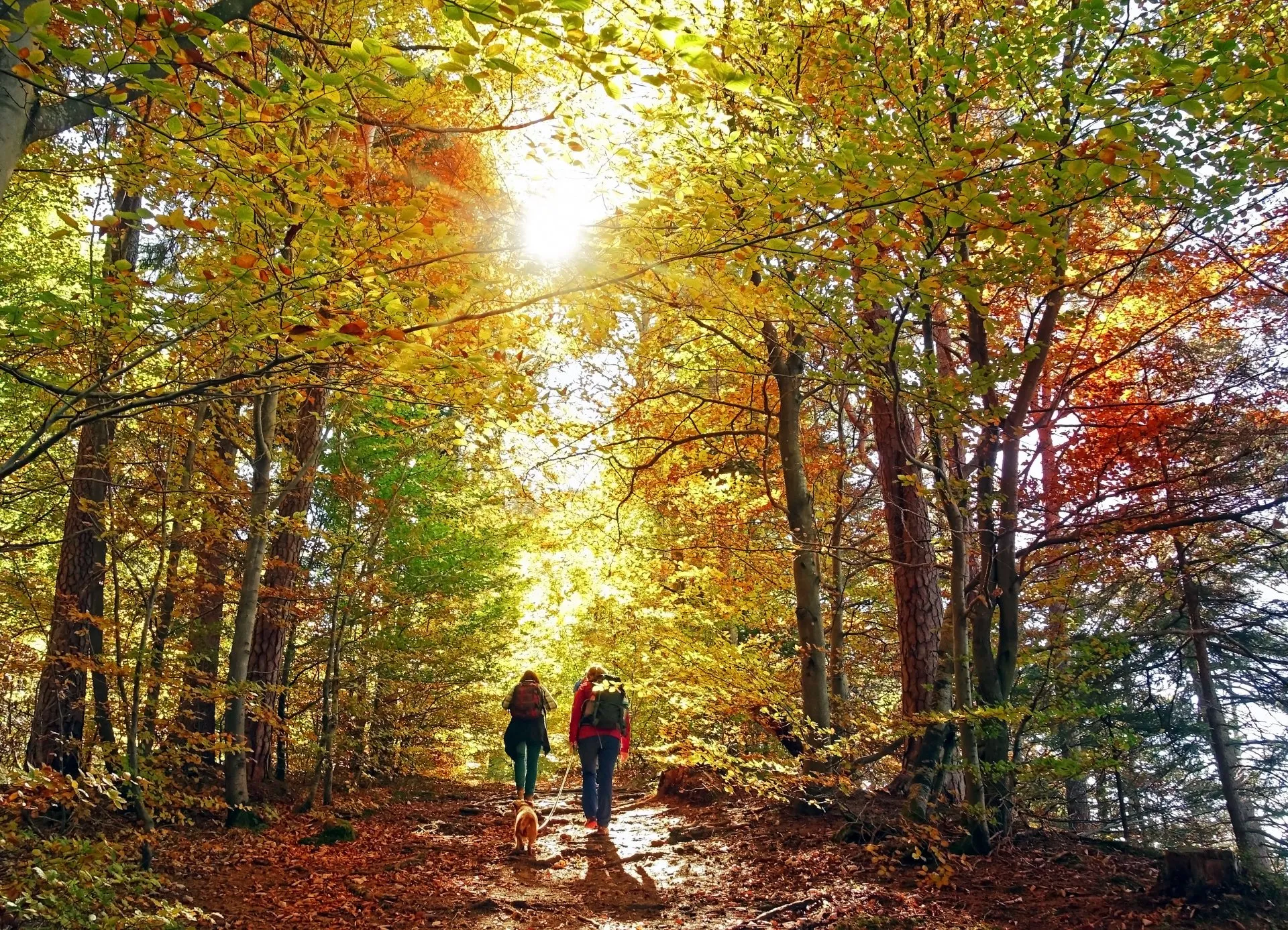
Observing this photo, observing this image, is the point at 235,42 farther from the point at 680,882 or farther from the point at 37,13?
the point at 680,882

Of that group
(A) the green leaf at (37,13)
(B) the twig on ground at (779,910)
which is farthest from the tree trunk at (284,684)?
(A) the green leaf at (37,13)

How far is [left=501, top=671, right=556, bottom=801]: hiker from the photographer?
8.82 meters

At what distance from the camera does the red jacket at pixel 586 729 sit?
308 inches

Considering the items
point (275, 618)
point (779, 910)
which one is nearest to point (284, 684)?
point (275, 618)

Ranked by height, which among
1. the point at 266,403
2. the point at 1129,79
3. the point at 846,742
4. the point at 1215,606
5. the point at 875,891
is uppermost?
the point at 1129,79

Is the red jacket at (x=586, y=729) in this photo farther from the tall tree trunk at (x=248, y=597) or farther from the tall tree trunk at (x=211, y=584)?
the tall tree trunk at (x=211, y=584)

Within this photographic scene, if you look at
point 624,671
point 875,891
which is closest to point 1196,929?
point 875,891

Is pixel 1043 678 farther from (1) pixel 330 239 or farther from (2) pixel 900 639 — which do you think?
(1) pixel 330 239

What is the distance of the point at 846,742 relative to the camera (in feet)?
17.9

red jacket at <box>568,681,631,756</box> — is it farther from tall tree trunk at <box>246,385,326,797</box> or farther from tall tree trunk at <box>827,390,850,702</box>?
tall tree trunk at <box>246,385,326,797</box>

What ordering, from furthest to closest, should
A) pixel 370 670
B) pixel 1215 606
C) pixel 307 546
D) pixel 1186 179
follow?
pixel 307 546 < pixel 1215 606 < pixel 370 670 < pixel 1186 179

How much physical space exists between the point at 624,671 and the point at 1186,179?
8821 mm

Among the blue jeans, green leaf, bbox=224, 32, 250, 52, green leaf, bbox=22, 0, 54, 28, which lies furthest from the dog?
green leaf, bbox=22, 0, 54, 28

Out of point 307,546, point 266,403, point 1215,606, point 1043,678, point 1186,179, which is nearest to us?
point 1186,179
